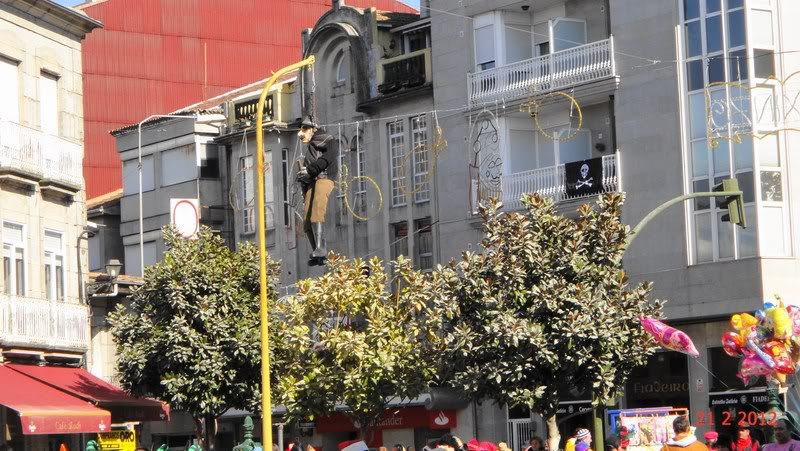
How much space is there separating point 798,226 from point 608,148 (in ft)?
17.6

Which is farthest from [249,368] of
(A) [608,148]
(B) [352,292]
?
(A) [608,148]

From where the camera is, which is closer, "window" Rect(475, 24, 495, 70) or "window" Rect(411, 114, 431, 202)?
"window" Rect(475, 24, 495, 70)

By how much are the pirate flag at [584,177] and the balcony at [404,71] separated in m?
6.27

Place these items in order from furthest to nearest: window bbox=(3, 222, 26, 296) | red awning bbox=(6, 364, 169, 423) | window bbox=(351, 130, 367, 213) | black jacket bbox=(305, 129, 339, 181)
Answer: window bbox=(351, 130, 367, 213) < window bbox=(3, 222, 26, 296) < red awning bbox=(6, 364, 169, 423) < black jacket bbox=(305, 129, 339, 181)

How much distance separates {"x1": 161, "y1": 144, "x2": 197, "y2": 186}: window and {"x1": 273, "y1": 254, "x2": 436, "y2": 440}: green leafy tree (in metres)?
16.4

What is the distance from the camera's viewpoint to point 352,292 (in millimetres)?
33344

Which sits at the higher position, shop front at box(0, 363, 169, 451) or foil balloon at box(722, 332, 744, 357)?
foil balloon at box(722, 332, 744, 357)

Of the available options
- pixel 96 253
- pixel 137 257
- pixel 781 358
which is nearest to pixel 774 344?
pixel 781 358

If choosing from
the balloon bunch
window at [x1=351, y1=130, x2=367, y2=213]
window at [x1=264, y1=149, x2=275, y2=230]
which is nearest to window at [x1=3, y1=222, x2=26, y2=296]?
window at [x1=351, y1=130, x2=367, y2=213]

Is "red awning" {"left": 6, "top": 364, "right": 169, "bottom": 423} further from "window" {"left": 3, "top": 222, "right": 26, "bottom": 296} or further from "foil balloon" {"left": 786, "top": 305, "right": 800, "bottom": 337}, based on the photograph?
"foil balloon" {"left": 786, "top": 305, "right": 800, "bottom": 337}

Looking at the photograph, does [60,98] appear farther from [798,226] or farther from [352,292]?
[798,226]

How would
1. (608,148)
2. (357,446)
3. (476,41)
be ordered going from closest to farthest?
(357,446), (608,148), (476,41)

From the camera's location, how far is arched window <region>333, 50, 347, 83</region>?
4609cm

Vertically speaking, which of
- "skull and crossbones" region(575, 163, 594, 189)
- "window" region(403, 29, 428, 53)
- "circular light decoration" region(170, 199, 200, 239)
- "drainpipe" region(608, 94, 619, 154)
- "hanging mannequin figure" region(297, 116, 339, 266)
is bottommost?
"hanging mannequin figure" region(297, 116, 339, 266)
